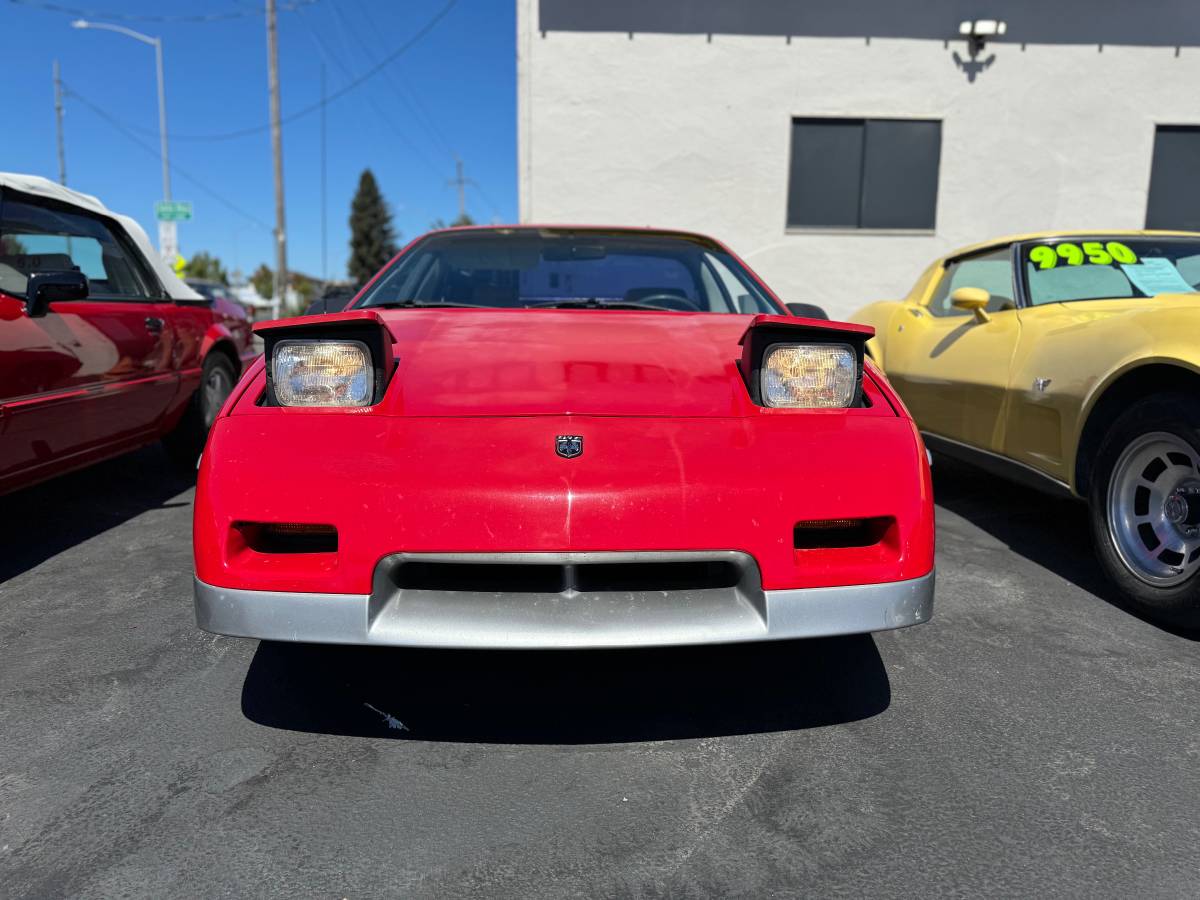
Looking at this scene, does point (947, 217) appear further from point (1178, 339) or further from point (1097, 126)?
point (1178, 339)

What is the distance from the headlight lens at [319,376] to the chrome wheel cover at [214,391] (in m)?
3.17

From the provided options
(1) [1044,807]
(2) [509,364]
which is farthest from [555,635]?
Answer: (1) [1044,807]

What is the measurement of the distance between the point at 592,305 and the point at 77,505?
3295 mm

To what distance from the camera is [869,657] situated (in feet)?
8.31

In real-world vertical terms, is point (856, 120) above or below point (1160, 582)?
above

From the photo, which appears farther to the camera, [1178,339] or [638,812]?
[1178,339]

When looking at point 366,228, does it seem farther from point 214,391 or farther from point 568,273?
point 568,273

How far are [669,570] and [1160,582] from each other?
1.95 meters

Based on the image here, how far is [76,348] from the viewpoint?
3.53 metres

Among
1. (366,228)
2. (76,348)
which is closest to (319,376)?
(76,348)

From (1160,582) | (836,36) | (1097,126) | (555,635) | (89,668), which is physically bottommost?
(89,668)

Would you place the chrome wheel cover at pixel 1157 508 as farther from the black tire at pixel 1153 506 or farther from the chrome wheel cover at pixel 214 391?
the chrome wheel cover at pixel 214 391

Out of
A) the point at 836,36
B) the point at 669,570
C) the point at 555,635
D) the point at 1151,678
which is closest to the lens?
the point at 555,635

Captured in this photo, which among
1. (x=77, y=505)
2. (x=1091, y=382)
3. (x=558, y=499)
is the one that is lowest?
(x=77, y=505)
